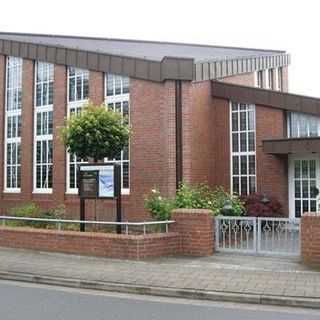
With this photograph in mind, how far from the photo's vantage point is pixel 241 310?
27.7 feet

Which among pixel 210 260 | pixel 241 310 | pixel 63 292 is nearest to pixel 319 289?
pixel 241 310

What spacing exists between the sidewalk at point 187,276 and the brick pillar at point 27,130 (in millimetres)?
9567

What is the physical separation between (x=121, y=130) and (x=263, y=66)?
12.2 m

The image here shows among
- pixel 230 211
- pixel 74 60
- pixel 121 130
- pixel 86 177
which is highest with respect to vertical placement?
pixel 74 60

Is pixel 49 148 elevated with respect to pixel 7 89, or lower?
lower

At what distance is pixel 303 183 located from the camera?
1938cm

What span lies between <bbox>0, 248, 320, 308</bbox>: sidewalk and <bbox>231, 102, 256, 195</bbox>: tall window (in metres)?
7.48

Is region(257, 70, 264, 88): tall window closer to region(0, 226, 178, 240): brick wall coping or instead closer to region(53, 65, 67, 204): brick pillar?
region(53, 65, 67, 204): brick pillar

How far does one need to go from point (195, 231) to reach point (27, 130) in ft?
39.6

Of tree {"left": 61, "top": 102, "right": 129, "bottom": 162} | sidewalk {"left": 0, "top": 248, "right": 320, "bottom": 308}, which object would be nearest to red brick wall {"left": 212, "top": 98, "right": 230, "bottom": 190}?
tree {"left": 61, "top": 102, "right": 129, "bottom": 162}

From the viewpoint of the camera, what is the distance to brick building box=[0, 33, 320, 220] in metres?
18.9

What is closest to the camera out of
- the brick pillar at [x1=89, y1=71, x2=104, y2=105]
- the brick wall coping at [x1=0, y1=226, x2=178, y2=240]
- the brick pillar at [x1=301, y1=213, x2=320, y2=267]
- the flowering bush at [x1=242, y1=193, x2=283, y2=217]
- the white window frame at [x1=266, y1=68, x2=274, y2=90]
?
the brick pillar at [x1=301, y1=213, x2=320, y2=267]

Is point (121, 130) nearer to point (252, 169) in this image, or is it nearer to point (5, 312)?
point (252, 169)

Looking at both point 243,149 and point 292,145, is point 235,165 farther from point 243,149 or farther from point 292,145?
point 292,145
